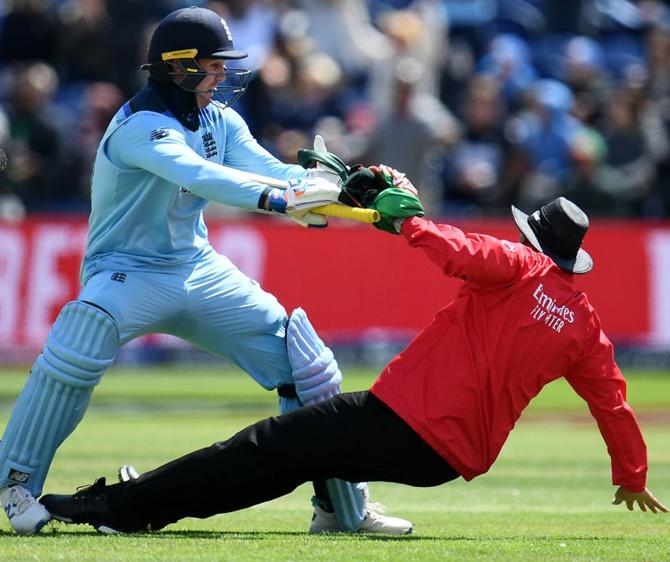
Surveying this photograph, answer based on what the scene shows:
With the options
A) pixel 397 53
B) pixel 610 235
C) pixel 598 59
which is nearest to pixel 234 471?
pixel 610 235

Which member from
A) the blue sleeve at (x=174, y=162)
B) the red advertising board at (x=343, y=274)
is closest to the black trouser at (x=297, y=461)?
the blue sleeve at (x=174, y=162)

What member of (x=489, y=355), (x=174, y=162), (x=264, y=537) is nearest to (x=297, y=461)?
(x=264, y=537)

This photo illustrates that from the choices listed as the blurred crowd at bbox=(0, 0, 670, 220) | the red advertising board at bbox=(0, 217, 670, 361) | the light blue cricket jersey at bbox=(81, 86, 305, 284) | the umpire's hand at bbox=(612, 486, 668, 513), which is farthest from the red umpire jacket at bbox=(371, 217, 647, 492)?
the blurred crowd at bbox=(0, 0, 670, 220)

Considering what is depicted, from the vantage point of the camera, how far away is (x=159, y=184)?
6.94 metres

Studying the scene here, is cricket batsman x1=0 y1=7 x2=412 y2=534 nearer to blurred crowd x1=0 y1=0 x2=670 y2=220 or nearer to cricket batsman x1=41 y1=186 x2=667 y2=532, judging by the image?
cricket batsman x1=41 y1=186 x2=667 y2=532

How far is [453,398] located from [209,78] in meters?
1.96

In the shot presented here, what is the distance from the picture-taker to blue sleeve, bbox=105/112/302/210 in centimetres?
645

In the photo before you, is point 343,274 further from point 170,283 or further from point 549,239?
point 549,239

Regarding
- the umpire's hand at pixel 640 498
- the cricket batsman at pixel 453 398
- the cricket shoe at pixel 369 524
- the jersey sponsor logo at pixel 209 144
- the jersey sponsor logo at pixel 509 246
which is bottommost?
the cricket shoe at pixel 369 524

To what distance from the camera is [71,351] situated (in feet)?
21.8

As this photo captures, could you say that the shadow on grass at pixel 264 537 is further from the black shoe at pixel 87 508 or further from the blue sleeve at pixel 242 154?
the blue sleeve at pixel 242 154

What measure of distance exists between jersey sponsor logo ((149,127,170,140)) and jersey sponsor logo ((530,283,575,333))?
1.80 m

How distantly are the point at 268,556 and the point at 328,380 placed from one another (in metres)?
1.32

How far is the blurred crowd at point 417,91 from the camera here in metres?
17.3
